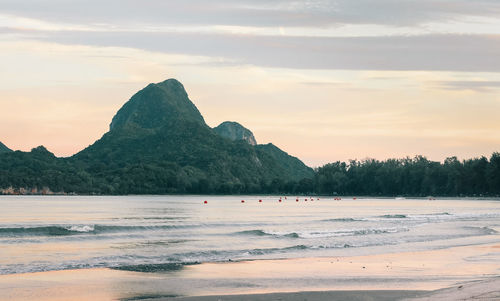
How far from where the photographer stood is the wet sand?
824 inches

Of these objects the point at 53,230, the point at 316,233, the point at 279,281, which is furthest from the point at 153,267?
the point at 53,230

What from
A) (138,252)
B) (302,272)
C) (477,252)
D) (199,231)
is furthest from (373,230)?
(302,272)

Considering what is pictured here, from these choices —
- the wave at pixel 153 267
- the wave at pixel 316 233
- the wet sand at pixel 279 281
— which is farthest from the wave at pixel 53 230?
the wet sand at pixel 279 281

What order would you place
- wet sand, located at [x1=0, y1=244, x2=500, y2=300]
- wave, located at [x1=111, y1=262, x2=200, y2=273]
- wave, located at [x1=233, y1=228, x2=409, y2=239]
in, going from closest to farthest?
wet sand, located at [x1=0, y1=244, x2=500, y2=300]
wave, located at [x1=111, y1=262, x2=200, y2=273]
wave, located at [x1=233, y1=228, x2=409, y2=239]

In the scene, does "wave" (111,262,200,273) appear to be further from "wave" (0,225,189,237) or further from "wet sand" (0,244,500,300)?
"wave" (0,225,189,237)

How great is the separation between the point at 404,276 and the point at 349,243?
16.6 metres

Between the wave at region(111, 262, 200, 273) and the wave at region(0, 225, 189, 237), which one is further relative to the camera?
the wave at region(0, 225, 189, 237)

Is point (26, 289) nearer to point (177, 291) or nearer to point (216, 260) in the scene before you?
point (177, 291)

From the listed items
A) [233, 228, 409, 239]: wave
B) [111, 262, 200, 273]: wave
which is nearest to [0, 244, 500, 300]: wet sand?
[111, 262, 200, 273]: wave

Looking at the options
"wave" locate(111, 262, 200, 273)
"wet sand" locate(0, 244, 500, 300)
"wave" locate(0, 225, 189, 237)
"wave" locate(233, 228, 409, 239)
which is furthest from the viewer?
"wave" locate(233, 228, 409, 239)

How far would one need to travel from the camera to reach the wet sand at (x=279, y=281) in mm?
20938

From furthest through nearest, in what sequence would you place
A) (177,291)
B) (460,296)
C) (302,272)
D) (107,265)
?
(107,265)
(302,272)
(177,291)
(460,296)

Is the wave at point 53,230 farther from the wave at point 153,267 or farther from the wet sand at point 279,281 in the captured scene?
the wet sand at point 279,281

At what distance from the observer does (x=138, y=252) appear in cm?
3622
